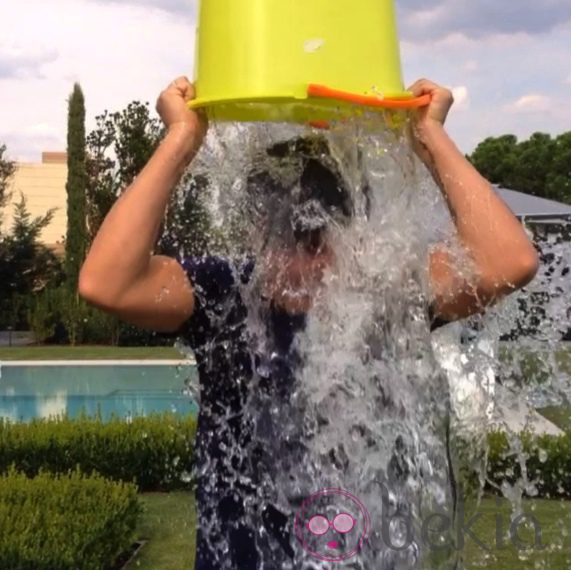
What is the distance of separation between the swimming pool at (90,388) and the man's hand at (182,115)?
872 cm

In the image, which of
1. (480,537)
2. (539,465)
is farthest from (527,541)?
(539,465)

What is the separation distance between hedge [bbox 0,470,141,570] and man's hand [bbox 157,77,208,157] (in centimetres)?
301

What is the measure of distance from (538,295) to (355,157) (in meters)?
2.49

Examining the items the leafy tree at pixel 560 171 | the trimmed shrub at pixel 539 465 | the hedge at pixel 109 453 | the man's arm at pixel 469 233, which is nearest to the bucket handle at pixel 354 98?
the man's arm at pixel 469 233

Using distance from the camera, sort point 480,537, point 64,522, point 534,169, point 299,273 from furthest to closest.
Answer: point 534,169 → point 480,537 → point 64,522 → point 299,273

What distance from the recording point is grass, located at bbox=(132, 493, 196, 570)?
18.0 ft

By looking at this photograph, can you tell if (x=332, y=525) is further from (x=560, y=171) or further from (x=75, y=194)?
(x=560, y=171)

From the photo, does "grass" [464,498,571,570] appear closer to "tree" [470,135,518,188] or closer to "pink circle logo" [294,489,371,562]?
"pink circle logo" [294,489,371,562]

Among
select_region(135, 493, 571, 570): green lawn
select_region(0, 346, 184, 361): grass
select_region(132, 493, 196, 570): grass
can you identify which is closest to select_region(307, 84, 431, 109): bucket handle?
select_region(135, 493, 571, 570): green lawn

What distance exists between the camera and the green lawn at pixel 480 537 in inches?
214

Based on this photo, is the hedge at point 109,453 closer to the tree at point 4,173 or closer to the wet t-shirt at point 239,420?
the wet t-shirt at point 239,420

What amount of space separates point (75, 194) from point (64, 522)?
56.0 feet

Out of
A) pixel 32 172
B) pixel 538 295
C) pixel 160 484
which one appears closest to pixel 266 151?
pixel 538 295

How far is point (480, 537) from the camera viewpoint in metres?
5.76
